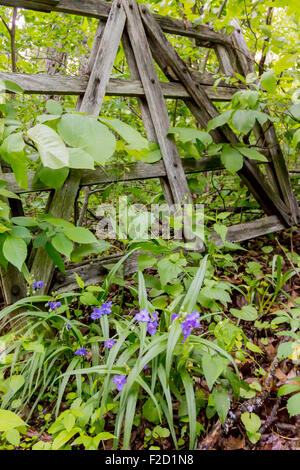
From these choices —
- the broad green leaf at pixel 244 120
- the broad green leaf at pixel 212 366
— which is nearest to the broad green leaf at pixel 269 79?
the broad green leaf at pixel 244 120

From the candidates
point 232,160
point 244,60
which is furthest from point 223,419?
point 244,60

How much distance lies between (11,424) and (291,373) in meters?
1.23

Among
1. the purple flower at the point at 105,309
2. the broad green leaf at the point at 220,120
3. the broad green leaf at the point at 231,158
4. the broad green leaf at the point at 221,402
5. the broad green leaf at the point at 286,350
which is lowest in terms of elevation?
the broad green leaf at the point at 221,402

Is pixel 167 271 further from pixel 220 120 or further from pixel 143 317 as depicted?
pixel 220 120

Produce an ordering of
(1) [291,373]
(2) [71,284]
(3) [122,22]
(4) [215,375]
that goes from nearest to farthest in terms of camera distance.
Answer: (4) [215,375], (1) [291,373], (2) [71,284], (3) [122,22]

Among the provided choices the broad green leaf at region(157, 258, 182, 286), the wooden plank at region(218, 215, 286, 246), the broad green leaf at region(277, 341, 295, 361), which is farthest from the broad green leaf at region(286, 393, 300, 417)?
the wooden plank at region(218, 215, 286, 246)

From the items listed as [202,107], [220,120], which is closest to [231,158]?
[220,120]

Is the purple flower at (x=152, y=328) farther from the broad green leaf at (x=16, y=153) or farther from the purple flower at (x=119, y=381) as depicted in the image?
the broad green leaf at (x=16, y=153)

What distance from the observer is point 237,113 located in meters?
2.05

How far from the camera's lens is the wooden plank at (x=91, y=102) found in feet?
5.62

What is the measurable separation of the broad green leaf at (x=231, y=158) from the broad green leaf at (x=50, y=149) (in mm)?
1464

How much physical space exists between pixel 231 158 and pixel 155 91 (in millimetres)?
697

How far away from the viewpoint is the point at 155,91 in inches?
81.8
